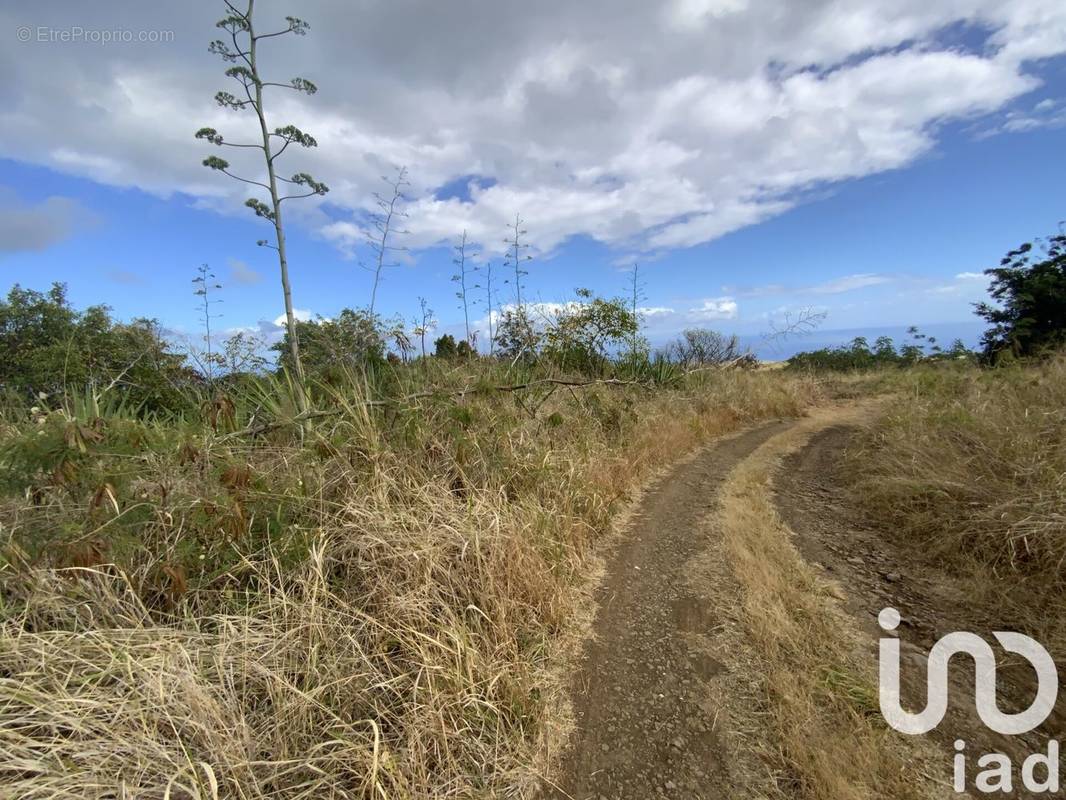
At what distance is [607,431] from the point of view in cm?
663

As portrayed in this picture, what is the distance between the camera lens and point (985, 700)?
229cm

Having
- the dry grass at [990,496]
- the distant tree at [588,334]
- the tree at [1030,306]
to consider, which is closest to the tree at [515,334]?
the distant tree at [588,334]

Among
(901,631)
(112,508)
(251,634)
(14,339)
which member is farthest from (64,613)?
(14,339)

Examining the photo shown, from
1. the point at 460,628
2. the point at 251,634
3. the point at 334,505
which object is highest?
the point at 334,505

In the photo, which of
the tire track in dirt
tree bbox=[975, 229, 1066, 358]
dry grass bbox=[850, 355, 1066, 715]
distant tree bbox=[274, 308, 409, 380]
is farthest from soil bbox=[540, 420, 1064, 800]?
tree bbox=[975, 229, 1066, 358]

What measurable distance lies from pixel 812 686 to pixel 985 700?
0.93 m

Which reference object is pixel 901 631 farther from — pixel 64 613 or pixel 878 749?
pixel 64 613

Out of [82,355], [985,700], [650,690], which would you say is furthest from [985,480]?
[82,355]

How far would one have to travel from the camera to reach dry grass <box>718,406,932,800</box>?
1.83 metres

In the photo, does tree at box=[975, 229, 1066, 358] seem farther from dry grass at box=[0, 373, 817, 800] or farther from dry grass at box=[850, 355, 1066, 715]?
dry grass at box=[0, 373, 817, 800]

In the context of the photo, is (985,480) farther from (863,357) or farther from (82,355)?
(863,357)

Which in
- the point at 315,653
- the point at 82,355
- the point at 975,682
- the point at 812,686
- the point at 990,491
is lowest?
the point at 975,682

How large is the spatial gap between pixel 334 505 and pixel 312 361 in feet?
9.13

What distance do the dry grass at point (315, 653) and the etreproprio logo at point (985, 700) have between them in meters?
1.85
